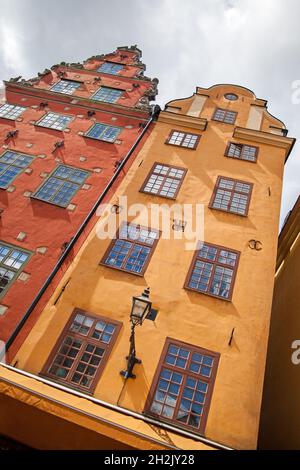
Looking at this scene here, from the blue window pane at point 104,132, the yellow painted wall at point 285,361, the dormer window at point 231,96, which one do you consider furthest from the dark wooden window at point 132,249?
the dormer window at point 231,96

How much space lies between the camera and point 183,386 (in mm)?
7672

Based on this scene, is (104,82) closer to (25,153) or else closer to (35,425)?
(25,153)

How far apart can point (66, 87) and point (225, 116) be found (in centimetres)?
803

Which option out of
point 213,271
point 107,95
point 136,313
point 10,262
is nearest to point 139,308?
point 136,313

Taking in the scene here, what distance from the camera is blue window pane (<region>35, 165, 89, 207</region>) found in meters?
11.4

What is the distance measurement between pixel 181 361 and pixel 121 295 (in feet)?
7.63

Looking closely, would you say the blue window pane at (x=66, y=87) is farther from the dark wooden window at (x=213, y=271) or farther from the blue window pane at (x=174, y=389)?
the blue window pane at (x=174, y=389)

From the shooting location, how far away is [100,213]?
1105 cm

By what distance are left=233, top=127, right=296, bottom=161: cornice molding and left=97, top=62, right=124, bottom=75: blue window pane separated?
8.16m

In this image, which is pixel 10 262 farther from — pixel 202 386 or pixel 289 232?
pixel 289 232

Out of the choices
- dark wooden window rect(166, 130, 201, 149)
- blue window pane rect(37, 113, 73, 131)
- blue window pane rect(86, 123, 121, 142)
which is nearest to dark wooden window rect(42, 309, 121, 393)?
blue window pane rect(86, 123, 121, 142)

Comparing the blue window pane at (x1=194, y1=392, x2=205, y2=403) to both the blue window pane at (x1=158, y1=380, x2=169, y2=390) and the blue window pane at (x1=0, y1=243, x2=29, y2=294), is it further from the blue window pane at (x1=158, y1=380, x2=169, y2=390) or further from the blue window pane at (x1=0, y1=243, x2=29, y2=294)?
the blue window pane at (x1=0, y1=243, x2=29, y2=294)

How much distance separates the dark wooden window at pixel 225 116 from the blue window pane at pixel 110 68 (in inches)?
251

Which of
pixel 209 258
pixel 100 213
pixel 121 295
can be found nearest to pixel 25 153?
pixel 100 213
